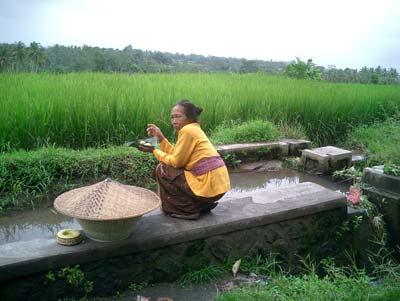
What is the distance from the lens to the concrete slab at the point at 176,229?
234cm

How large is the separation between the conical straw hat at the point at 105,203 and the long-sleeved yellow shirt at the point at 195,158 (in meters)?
0.37

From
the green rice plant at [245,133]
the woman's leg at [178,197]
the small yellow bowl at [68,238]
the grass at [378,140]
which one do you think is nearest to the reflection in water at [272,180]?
the green rice plant at [245,133]

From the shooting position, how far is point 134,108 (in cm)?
550

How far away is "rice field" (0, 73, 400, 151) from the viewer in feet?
15.8

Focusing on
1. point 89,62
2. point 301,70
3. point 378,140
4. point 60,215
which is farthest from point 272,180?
point 301,70

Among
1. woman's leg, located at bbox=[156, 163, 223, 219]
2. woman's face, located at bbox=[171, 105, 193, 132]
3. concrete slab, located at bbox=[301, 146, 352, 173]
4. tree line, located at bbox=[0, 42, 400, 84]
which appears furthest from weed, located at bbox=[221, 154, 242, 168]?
tree line, located at bbox=[0, 42, 400, 84]

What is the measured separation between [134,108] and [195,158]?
281 centimetres

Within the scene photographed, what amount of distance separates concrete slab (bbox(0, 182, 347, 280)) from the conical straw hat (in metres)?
0.25

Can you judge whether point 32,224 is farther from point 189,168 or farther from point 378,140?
point 378,140

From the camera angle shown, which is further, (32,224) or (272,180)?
(272,180)

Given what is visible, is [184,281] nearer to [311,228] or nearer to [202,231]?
[202,231]

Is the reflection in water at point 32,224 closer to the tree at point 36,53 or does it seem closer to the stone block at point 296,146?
the stone block at point 296,146

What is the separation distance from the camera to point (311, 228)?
3.47m

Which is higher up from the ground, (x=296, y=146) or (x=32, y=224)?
(x=296, y=146)
